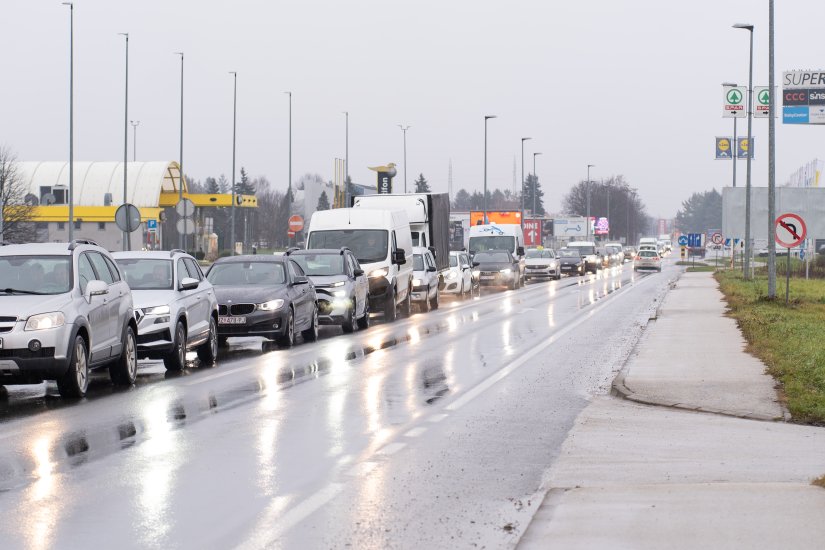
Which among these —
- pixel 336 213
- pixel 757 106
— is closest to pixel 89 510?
pixel 336 213

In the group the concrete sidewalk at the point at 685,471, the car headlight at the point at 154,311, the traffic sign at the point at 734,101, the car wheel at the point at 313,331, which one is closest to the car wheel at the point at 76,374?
the car headlight at the point at 154,311

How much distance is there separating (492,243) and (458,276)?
479 inches

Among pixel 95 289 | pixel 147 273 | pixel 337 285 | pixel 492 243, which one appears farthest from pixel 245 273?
pixel 492 243

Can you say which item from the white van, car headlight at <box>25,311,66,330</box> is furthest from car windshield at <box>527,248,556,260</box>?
car headlight at <box>25,311,66,330</box>

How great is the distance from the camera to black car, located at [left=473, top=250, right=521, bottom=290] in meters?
53.8

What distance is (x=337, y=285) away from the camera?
26.0 metres

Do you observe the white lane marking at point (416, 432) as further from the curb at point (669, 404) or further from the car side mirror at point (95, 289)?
the car side mirror at point (95, 289)

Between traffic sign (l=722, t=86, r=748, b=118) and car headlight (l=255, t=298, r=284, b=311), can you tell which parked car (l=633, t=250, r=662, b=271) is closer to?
traffic sign (l=722, t=86, r=748, b=118)

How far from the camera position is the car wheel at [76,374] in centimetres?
1372

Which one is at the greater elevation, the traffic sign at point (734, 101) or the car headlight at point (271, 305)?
the traffic sign at point (734, 101)

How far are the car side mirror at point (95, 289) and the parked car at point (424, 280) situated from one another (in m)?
20.5

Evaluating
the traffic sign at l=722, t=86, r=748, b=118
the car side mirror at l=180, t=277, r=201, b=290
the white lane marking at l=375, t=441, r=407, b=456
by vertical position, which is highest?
the traffic sign at l=722, t=86, r=748, b=118

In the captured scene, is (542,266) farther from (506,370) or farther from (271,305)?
(506,370)

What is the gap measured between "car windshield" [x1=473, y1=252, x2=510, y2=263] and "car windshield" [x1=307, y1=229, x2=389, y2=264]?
2321 centimetres
